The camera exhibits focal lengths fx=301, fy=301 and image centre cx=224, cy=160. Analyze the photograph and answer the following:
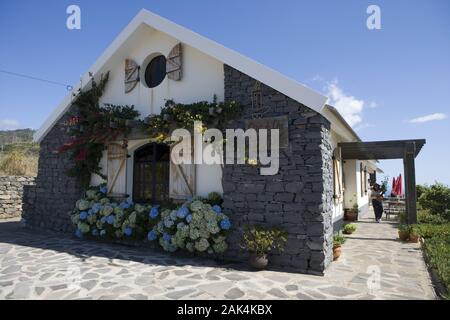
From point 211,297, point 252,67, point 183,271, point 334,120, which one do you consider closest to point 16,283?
point 183,271

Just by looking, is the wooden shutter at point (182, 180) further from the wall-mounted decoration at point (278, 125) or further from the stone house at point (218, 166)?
the wall-mounted decoration at point (278, 125)

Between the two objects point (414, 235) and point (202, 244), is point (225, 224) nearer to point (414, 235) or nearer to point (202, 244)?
point (202, 244)

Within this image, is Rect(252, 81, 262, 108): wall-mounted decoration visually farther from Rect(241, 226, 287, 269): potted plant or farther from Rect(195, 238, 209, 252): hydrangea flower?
Rect(195, 238, 209, 252): hydrangea flower

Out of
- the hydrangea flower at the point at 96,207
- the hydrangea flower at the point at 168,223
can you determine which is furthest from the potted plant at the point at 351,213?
the hydrangea flower at the point at 96,207

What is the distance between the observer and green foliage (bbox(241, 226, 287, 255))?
5.54m

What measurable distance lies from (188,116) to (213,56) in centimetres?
144

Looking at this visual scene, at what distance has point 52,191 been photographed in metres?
9.56

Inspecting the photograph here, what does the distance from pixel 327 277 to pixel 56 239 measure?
7152 mm

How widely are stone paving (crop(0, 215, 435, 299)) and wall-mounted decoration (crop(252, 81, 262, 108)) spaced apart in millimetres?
3225

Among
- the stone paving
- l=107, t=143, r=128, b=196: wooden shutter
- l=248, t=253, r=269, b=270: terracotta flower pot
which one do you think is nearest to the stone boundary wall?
the stone paving

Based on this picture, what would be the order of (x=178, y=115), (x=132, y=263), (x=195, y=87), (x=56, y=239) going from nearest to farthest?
(x=132, y=263) < (x=178, y=115) < (x=195, y=87) < (x=56, y=239)

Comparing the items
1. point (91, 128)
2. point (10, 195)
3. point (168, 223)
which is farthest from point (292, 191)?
point (10, 195)
